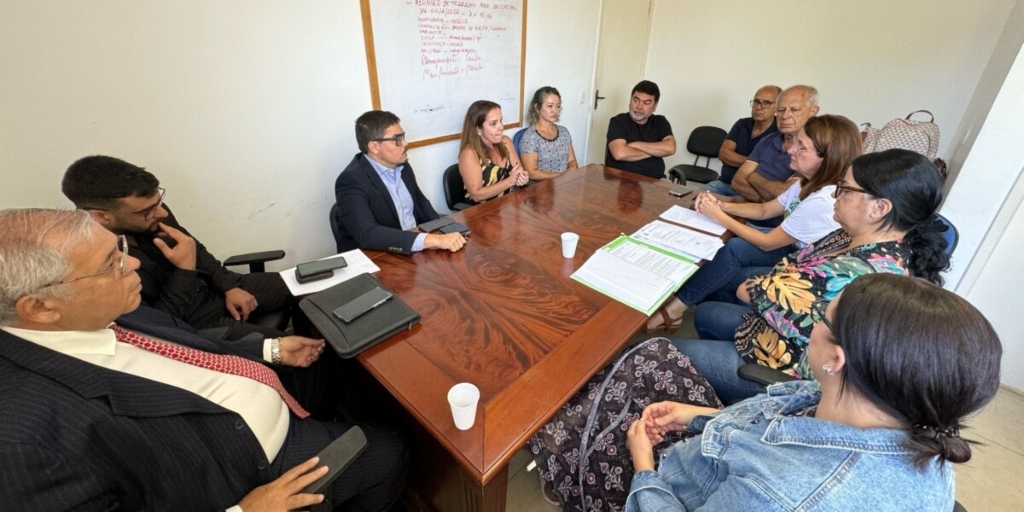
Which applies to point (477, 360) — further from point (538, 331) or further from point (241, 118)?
point (241, 118)

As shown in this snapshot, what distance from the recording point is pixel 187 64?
5.46 ft

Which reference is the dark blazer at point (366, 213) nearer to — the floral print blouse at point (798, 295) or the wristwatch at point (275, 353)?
the wristwatch at point (275, 353)

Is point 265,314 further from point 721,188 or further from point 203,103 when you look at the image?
point 721,188

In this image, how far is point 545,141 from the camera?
9.32ft

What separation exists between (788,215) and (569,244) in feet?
3.27

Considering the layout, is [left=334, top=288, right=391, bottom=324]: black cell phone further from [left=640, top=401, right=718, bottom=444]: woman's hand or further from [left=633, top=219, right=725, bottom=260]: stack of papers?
[left=633, top=219, right=725, bottom=260]: stack of papers

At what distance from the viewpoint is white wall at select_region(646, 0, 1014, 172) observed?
2.83 metres

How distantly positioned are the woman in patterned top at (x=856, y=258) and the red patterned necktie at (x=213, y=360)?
51.3 inches

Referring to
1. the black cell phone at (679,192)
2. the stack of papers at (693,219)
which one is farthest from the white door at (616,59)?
the stack of papers at (693,219)

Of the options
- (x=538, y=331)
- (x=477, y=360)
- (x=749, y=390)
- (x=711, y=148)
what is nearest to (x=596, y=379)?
(x=538, y=331)

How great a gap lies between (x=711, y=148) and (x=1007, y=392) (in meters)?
2.50

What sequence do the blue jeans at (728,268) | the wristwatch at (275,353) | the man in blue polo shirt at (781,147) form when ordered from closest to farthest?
the wristwatch at (275,353)
the blue jeans at (728,268)
the man in blue polo shirt at (781,147)

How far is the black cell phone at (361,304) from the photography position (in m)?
1.11

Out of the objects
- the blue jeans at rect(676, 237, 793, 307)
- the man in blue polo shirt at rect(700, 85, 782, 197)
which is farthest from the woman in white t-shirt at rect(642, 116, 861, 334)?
the man in blue polo shirt at rect(700, 85, 782, 197)
